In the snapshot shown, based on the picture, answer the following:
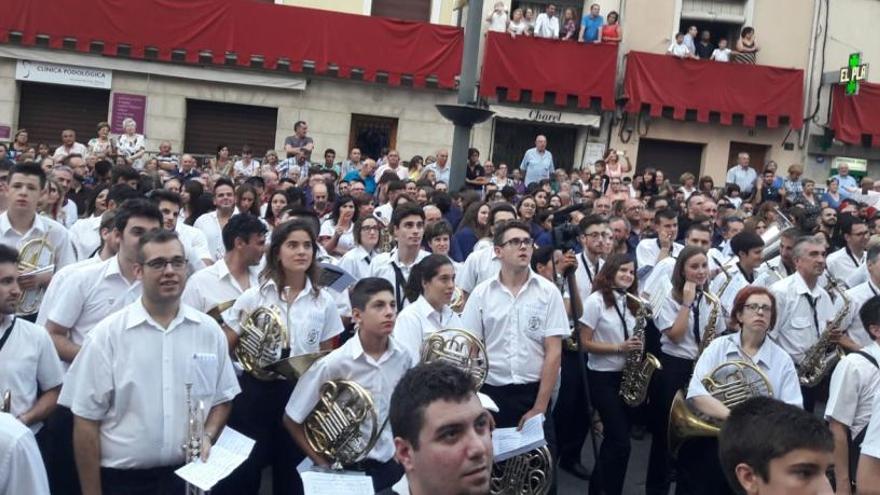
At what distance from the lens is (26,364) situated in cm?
493

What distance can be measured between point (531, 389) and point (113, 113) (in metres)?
16.9

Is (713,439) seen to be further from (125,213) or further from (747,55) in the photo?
(747,55)

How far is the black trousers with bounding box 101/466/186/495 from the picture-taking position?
469 centimetres

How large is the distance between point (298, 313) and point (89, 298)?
3.90 feet

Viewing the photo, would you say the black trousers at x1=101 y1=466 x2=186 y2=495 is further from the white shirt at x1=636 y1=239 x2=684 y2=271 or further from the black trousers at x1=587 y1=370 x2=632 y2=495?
the white shirt at x1=636 y1=239 x2=684 y2=271

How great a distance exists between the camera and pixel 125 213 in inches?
234

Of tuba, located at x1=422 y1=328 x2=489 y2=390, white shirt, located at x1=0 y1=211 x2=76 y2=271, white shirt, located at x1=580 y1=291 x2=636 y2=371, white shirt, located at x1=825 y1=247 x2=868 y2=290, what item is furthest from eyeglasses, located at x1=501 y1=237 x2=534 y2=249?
white shirt, located at x1=825 y1=247 x2=868 y2=290

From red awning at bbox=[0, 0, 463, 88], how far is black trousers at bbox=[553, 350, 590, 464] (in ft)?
46.1

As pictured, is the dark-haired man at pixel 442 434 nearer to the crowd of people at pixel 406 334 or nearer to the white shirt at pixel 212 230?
the crowd of people at pixel 406 334

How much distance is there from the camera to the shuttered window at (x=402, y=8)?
22.3m

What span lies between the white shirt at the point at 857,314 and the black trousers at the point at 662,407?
1.39m

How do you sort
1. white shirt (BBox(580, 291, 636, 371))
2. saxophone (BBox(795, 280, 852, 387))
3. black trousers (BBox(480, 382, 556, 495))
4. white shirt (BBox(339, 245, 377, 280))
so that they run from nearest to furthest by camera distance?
black trousers (BBox(480, 382, 556, 495)) → white shirt (BBox(580, 291, 636, 371)) → saxophone (BBox(795, 280, 852, 387)) → white shirt (BBox(339, 245, 377, 280))

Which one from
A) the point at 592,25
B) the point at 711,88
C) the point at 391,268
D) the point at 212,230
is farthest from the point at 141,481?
the point at 711,88

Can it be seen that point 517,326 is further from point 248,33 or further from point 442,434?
point 248,33
